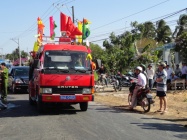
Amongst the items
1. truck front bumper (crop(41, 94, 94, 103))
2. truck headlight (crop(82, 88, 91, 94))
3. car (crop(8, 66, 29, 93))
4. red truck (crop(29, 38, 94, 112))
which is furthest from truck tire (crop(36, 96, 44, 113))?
car (crop(8, 66, 29, 93))

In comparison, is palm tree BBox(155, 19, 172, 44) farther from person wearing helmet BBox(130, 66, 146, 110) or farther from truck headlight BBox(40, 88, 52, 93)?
truck headlight BBox(40, 88, 52, 93)

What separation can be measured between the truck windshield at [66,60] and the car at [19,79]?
31.8ft

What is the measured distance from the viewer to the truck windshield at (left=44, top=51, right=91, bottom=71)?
12.3m

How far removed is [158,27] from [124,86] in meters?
40.0

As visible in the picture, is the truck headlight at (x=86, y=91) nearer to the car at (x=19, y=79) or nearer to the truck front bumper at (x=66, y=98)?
the truck front bumper at (x=66, y=98)

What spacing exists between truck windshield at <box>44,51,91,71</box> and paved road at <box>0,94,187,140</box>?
1.67 meters

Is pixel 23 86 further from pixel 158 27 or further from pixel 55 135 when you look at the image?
pixel 158 27

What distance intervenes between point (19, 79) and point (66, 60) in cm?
1012

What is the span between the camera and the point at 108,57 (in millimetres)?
31656

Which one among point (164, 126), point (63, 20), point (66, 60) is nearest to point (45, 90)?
point (66, 60)

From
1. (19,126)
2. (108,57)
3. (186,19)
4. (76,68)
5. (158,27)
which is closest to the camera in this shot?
(19,126)

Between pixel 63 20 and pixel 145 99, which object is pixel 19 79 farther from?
pixel 145 99

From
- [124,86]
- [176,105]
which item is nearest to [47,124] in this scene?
[176,105]

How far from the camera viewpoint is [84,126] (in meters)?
9.77
